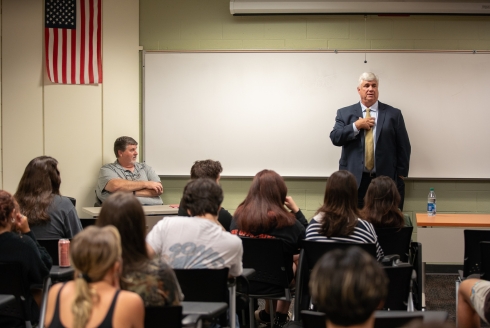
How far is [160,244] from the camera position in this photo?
2943 mm

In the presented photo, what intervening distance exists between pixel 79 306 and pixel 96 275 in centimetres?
12

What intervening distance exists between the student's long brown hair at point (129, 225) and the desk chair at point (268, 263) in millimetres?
1268

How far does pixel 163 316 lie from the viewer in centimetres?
218

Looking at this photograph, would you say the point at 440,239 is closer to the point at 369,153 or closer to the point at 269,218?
the point at 369,153

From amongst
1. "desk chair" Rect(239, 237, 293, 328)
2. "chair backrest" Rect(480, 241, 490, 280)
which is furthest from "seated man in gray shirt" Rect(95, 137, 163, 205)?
"chair backrest" Rect(480, 241, 490, 280)

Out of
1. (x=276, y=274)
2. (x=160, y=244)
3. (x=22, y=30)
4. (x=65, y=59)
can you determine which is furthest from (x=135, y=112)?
(x=160, y=244)

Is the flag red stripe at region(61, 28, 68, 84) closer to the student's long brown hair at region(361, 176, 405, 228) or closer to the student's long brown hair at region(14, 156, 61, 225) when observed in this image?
the student's long brown hair at region(14, 156, 61, 225)

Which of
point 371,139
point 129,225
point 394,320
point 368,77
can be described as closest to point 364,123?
point 371,139

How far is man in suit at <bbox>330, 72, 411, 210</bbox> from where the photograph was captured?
586 centimetres

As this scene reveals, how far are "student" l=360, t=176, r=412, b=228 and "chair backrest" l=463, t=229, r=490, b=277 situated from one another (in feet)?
1.37

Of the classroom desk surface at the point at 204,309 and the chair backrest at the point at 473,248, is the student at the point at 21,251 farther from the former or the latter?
the chair backrest at the point at 473,248

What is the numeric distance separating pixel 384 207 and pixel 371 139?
6.80 feet

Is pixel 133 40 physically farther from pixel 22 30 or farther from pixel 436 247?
pixel 436 247

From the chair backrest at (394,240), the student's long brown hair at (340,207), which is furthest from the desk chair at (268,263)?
the chair backrest at (394,240)
